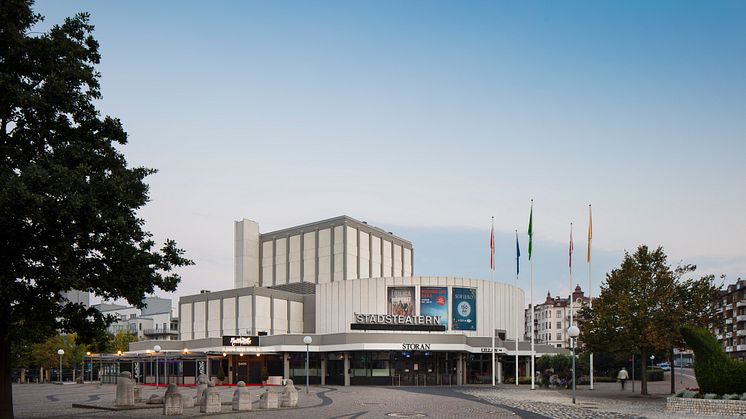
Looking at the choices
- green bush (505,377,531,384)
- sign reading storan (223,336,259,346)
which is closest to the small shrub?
green bush (505,377,531,384)

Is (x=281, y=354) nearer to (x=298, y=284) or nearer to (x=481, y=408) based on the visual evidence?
(x=298, y=284)

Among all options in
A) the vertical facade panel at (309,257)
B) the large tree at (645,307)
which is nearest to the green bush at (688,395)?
the large tree at (645,307)

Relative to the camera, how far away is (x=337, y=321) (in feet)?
311

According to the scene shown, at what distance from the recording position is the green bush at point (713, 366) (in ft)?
115

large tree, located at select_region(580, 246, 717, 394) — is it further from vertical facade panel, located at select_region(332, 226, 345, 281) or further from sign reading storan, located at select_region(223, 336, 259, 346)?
vertical facade panel, located at select_region(332, 226, 345, 281)

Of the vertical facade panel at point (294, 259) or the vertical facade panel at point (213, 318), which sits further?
the vertical facade panel at point (294, 259)

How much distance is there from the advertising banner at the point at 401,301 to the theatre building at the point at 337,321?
0.12 meters

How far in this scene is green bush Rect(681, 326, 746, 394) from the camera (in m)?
35.2

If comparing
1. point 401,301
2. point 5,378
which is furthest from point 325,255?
point 5,378

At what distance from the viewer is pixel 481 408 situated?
3653 centimetres

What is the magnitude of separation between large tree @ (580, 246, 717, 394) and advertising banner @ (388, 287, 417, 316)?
4120 centimetres

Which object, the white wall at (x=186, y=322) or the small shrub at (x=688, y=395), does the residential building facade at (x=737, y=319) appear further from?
the small shrub at (x=688, y=395)

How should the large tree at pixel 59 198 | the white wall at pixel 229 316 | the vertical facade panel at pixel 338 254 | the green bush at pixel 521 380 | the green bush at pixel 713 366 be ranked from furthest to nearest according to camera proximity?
the vertical facade panel at pixel 338 254
the white wall at pixel 229 316
the green bush at pixel 521 380
the green bush at pixel 713 366
the large tree at pixel 59 198

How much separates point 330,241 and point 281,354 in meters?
23.7
